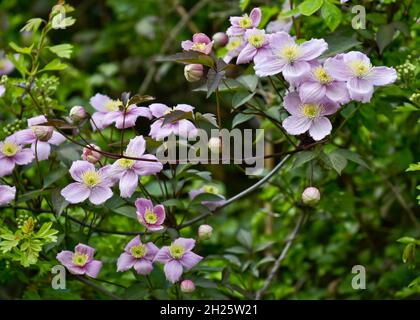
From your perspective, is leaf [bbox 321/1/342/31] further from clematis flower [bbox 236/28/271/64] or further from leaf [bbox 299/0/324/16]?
clematis flower [bbox 236/28/271/64]

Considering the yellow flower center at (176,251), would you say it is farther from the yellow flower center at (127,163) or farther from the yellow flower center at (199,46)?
the yellow flower center at (199,46)

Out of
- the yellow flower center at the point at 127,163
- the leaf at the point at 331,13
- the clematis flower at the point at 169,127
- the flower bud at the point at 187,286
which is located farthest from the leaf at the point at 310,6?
the flower bud at the point at 187,286

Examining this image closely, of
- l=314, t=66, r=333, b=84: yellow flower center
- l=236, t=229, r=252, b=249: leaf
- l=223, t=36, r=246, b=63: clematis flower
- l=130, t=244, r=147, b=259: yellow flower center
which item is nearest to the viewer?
l=314, t=66, r=333, b=84: yellow flower center

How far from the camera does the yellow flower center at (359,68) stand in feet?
3.66

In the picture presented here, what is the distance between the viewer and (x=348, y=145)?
1817 millimetres

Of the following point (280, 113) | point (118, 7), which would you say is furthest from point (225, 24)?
point (280, 113)

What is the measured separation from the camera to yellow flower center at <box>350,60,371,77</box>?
1115mm

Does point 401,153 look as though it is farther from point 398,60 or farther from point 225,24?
point 225,24

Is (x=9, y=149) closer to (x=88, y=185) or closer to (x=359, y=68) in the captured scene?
(x=88, y=185)

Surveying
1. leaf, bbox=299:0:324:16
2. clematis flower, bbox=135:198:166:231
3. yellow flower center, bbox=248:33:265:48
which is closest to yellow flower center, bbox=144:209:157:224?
clematis flower, bbox=135:198:166:231

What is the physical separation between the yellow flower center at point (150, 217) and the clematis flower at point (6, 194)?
0.22 metres

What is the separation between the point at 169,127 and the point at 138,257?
217mm

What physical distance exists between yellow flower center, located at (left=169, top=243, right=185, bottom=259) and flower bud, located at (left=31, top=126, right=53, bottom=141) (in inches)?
10.9
